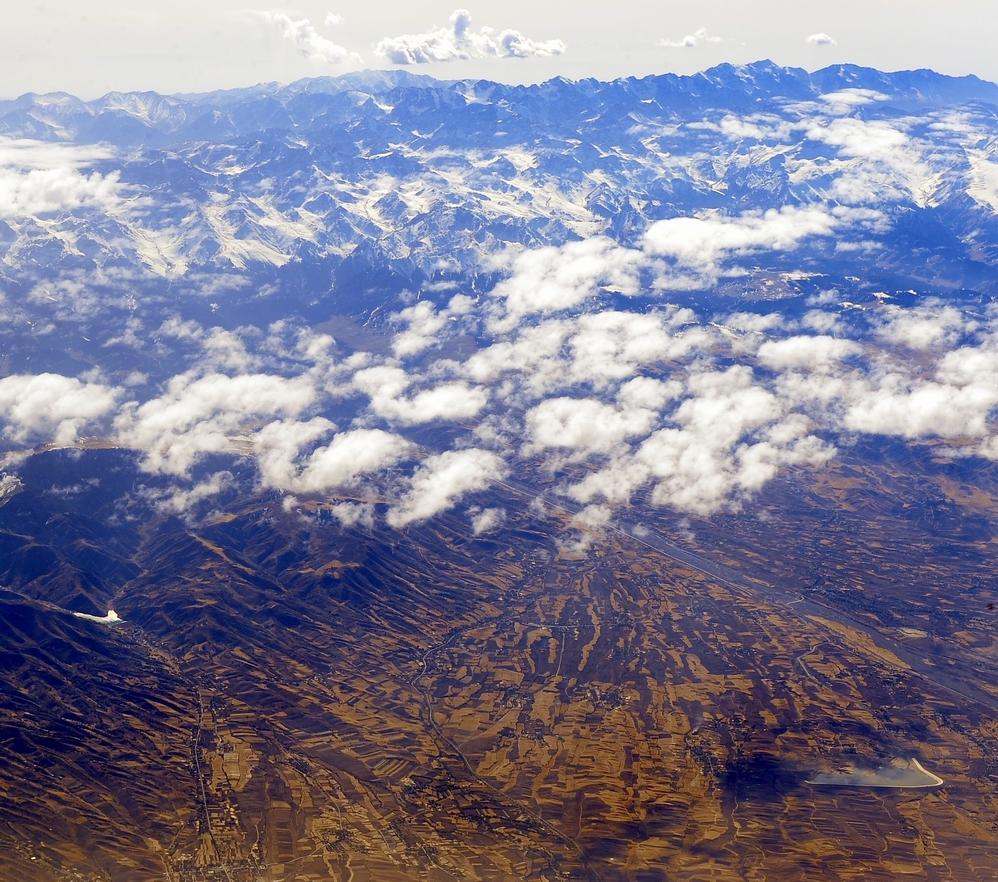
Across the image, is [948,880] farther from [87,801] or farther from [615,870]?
[87,801]

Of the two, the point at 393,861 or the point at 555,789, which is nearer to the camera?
the point at 393,861

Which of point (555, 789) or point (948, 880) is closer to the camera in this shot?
point (948, 880)

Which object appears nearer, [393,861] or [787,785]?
[393,861]

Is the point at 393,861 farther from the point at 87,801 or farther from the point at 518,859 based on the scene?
the point at 87,801

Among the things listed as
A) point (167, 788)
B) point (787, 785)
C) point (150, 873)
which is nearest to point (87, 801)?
point (167, 788)

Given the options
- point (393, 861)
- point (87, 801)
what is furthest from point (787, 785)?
point (87, 801)

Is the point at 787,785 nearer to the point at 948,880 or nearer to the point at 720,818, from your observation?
the point at 720,818

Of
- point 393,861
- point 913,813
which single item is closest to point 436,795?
point 393,861
